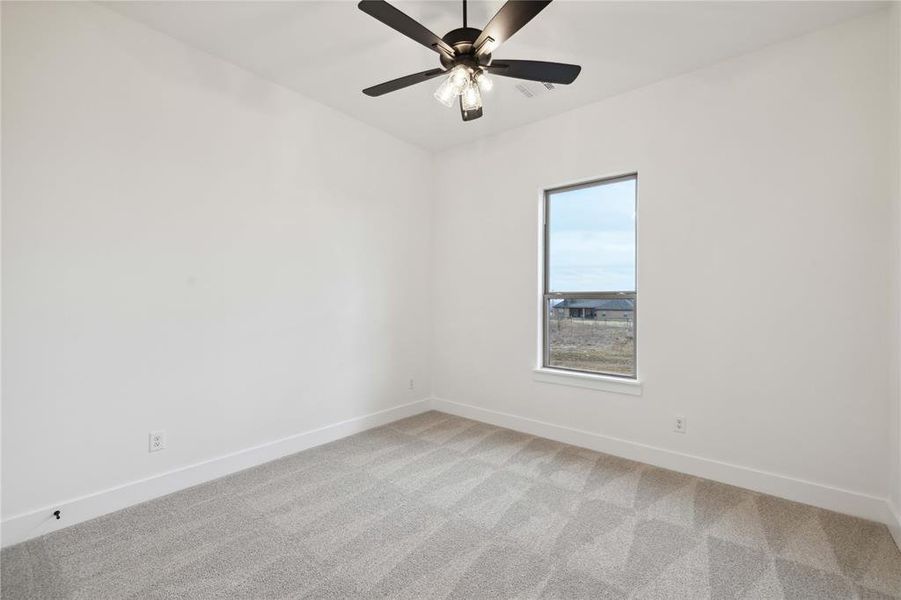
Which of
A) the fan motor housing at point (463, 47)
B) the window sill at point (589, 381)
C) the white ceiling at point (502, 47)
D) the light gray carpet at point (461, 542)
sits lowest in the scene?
the light gray carpet at point (461, 542)

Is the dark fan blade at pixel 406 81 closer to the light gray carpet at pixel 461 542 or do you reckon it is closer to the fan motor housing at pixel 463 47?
the fan motor housing at pixel 463 47

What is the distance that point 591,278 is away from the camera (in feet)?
11.7

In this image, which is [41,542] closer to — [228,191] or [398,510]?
[398,510]

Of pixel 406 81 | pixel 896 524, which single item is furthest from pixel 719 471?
pixel 406 81

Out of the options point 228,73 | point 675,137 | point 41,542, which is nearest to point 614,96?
point 675,137

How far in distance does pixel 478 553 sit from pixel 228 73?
11.3 ft

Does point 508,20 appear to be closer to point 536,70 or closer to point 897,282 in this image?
point 536,70

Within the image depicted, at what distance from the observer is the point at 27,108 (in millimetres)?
2094

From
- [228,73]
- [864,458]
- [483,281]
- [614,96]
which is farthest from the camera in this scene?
[483,281]

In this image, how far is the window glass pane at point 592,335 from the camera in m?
3.37

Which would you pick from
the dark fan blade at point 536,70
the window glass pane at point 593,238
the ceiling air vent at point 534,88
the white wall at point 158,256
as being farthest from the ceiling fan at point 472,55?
the window glass pane at point 593,238

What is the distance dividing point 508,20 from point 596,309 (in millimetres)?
2436

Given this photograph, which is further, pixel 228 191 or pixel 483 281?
pixel 483 281

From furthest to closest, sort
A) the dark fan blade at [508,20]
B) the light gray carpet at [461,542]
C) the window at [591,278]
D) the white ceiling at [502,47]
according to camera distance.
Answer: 1. the window at [591,278]
2. the white ceiling at [502,47]
3. the light gray carpet at [461,542]
4. the dark fan blade at [508,20]
